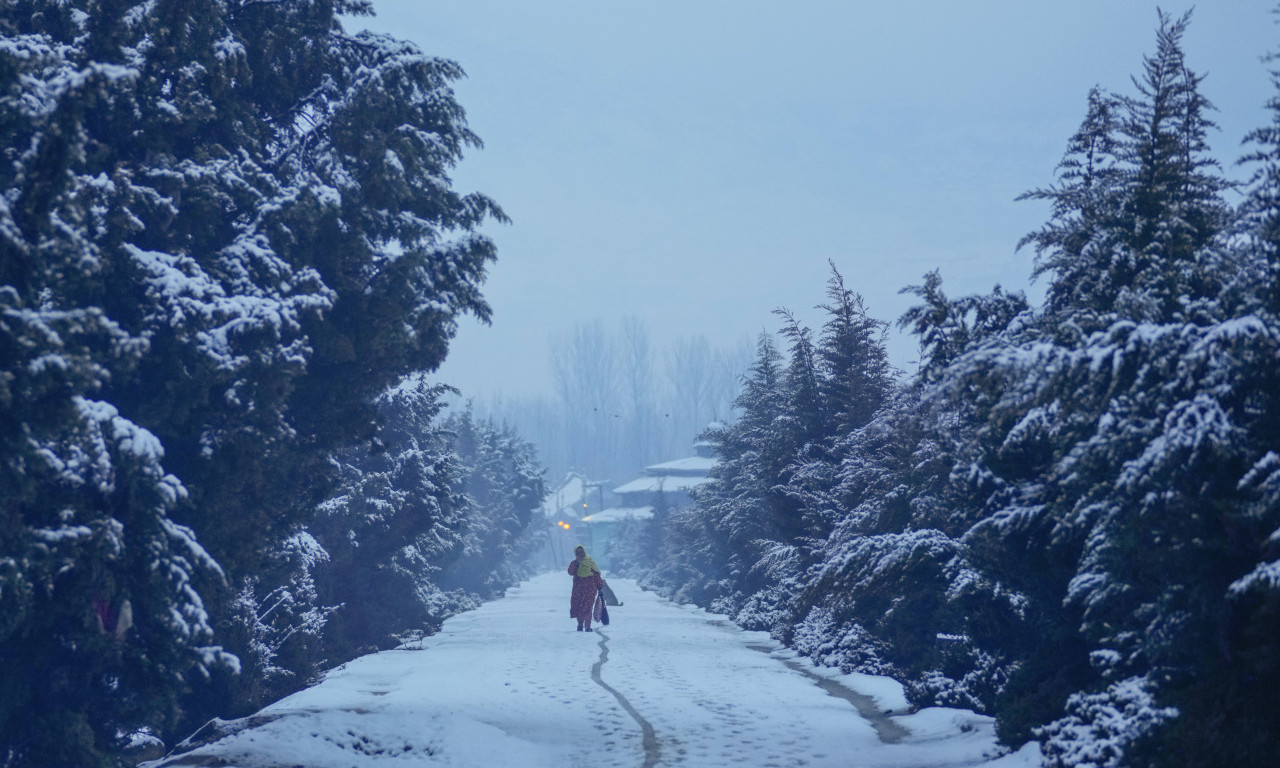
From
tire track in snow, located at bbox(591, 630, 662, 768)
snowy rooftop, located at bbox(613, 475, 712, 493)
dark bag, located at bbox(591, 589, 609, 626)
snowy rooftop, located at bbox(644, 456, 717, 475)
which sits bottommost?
tire track in snow, located at bbox(591, 630, 662, 768)

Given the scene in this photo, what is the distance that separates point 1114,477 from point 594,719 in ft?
22.6

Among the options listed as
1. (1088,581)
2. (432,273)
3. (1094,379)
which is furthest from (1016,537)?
(432,273)

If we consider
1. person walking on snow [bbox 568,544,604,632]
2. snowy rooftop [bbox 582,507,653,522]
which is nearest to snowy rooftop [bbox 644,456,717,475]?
snowy rooftop [bbox 582,507,653,522]

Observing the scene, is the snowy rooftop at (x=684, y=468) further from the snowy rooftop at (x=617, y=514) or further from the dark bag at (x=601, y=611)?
the dark bag at (x=601, y=611)

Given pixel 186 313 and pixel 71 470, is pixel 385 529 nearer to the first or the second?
pixel 186 313

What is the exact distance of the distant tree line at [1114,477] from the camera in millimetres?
6965

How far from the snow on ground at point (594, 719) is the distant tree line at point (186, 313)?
1.29 meters

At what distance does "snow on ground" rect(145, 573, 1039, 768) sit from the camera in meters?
10.2

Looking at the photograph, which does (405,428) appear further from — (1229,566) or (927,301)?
(1229,566)

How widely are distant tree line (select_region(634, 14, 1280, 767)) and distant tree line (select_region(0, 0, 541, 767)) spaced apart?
5690 millimetres

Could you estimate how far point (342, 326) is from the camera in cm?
1202

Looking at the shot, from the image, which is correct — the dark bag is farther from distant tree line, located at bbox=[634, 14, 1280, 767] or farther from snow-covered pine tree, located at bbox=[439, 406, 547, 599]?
snow-covered pine tree, located at bbox=[439, 406, 547, 599]

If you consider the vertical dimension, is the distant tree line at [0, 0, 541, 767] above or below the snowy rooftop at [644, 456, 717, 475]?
below

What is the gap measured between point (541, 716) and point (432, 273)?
522 centimetres
